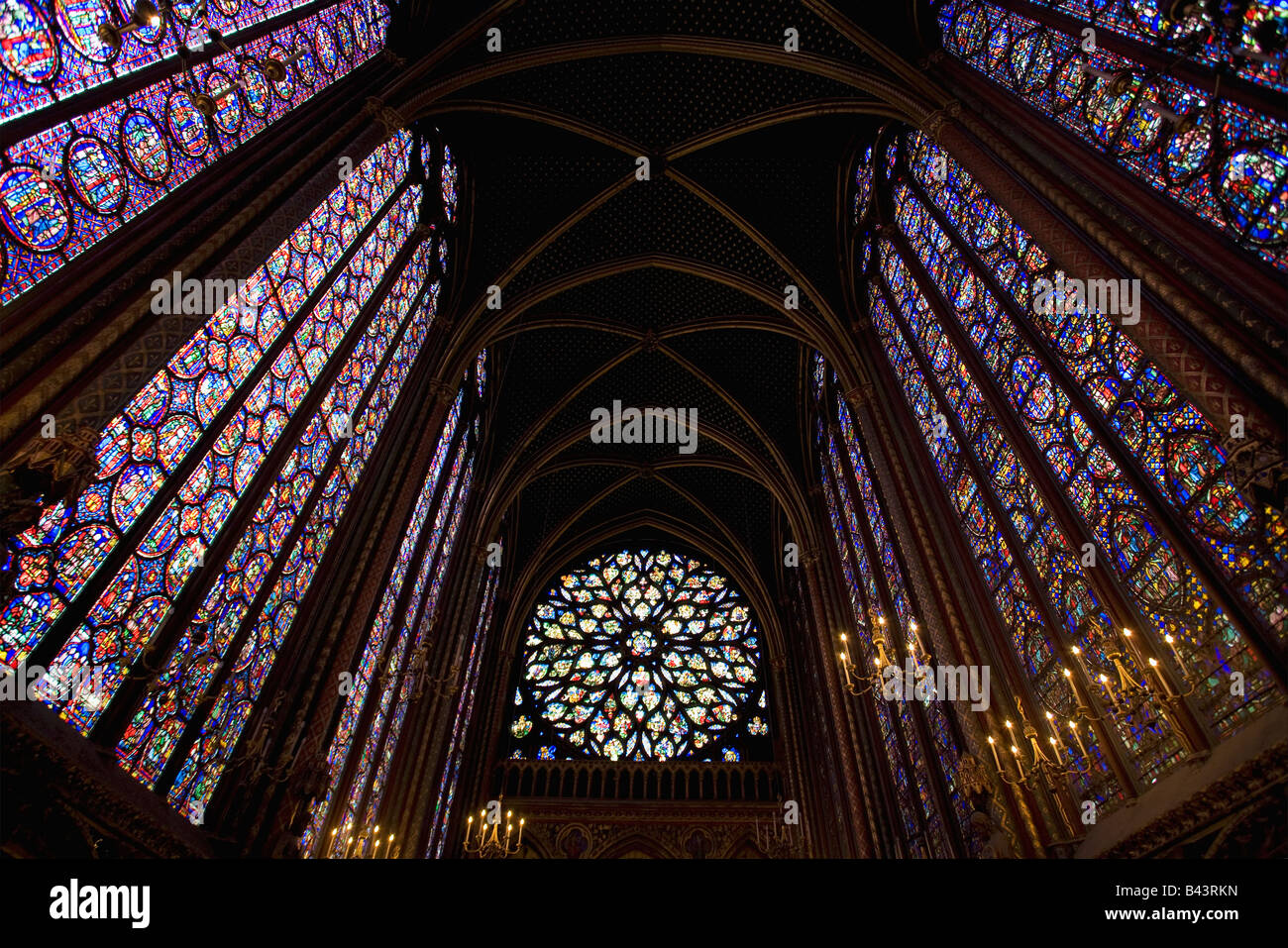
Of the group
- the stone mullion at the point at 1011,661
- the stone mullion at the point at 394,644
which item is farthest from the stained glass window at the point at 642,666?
the stone mullion at the point at 1011,661

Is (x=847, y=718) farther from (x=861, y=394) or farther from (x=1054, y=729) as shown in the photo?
(x=1054, y=729)

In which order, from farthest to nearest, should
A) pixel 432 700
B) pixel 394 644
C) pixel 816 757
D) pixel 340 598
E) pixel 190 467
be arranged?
pixel 816 757
pixel 432 700
pixel 394 644
pixel 340 598
pixel 190 467

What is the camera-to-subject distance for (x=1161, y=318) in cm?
579

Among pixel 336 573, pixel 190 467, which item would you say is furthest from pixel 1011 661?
pixel 190 467

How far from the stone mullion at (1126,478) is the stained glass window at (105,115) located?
912 centimetres

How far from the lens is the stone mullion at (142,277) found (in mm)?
4992

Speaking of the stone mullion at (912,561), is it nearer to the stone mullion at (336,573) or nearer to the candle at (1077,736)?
the candle at (1077,736)

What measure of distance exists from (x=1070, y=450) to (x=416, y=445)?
9.39 m

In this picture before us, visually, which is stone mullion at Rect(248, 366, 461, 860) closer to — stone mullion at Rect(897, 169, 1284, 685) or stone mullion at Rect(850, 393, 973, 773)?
stone mullion at Rect(850, 393, 973, 773)

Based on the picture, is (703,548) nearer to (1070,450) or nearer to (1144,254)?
(1070,450)

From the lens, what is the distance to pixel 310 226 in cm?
902

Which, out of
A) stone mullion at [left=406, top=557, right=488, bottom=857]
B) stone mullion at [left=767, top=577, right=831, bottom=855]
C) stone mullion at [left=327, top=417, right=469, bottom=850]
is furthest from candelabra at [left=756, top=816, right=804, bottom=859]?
stone mullion at [left=327, top=417, right=469, bottom=850]

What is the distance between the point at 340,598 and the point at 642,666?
1196 cm

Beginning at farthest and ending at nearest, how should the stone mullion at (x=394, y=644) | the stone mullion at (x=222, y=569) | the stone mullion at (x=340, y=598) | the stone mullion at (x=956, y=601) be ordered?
the stone mullion at (x=394, y=644), the stone mullion at (x=340, y=598), the stone mullion at (x=956, y=601), the stone mullion at (x=222, y=569)
